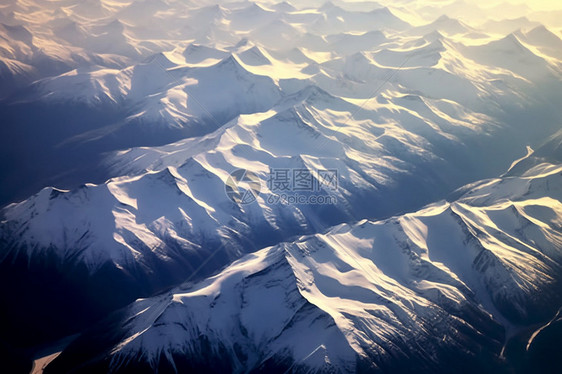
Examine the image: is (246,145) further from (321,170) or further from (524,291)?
(524,291)

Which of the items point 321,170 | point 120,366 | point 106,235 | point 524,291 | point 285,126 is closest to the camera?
point 120,366

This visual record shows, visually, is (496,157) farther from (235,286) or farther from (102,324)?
(102,324)

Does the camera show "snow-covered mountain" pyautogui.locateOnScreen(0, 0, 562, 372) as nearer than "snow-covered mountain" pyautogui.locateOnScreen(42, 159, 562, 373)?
No

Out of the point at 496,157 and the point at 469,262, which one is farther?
the point at 496,157

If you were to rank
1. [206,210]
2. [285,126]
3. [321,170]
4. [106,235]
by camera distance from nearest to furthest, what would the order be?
[106,235]
[206,210]
[321,170]
[285,126]

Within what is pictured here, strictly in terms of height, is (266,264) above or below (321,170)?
above

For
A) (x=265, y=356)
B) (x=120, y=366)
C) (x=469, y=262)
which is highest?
(x=469, y=262)

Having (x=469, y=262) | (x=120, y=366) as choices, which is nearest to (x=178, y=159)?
(x=120, y=366)

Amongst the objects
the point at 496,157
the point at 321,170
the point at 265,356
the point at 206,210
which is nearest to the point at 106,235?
the point at 206,210

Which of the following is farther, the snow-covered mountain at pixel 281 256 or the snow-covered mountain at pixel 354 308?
the snow-covered mountain at pixel 281 256

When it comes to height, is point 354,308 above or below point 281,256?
below

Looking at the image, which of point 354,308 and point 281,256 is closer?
point 354,308
